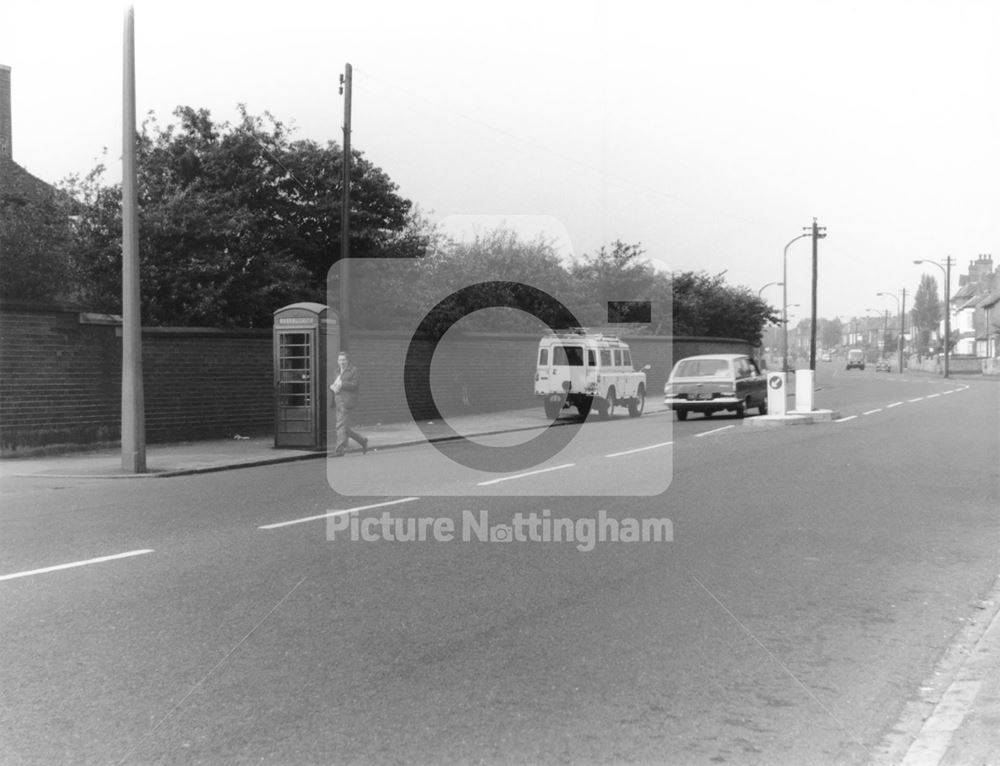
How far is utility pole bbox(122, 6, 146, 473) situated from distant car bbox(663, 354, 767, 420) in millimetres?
15007

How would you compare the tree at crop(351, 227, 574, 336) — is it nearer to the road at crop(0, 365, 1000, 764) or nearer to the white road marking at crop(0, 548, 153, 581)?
the road at crop(0, 365, 1000, 764)

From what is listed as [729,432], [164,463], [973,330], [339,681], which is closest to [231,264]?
[164,463]

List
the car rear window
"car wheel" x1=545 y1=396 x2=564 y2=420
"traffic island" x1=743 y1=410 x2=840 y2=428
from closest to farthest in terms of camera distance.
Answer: "traffic island" x1=743 y1=410 x2=840 y2=428 < the car rear window < "car wheel" x1=545 y1=396 x2=564 y2=420

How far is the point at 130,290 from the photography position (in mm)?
14453

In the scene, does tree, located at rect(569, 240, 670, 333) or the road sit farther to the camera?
tree, located at rect(569, 240, 670, 333)

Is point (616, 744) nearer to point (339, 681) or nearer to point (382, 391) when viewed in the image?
point (339, 681)

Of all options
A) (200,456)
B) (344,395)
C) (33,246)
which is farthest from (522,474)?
(33,246)

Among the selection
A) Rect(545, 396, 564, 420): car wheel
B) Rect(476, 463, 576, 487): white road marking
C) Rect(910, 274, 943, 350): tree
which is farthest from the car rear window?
Rect(910, 274, 943, 350): tree

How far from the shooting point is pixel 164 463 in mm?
15398

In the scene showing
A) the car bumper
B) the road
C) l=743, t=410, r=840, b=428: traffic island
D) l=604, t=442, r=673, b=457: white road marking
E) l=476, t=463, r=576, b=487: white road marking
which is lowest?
the road

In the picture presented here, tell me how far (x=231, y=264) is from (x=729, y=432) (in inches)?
496

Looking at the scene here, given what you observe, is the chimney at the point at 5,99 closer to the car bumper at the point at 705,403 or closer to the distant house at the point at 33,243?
the distant house at the point at 33,243

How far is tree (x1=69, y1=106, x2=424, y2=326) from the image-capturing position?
23.4 metres

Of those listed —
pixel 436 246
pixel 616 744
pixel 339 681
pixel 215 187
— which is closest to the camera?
pixel 616 744
